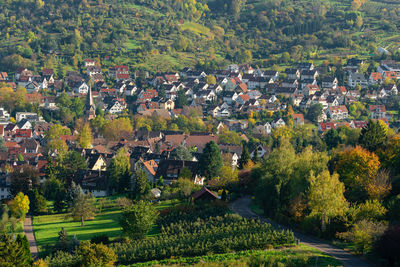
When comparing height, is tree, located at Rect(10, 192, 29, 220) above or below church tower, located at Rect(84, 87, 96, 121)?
below

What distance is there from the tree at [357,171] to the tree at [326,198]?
2724 millimetres

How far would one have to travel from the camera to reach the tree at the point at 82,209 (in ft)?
133

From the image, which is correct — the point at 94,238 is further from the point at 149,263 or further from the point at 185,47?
the point at 185,47

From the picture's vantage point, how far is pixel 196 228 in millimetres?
33438

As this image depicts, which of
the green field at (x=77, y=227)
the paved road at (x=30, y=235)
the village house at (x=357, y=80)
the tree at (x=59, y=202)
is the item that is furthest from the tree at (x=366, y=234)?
the village house at (x=357, y=80)

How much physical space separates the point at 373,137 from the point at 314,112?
38927 millimetres

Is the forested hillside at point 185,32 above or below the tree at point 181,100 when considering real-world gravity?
above

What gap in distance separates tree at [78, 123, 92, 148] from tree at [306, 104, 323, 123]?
3239 centimetres

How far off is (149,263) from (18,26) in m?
98.4

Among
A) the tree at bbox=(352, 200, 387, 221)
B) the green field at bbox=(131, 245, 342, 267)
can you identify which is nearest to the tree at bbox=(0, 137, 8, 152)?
the green field at bbox=(131, 245, 342, 267)

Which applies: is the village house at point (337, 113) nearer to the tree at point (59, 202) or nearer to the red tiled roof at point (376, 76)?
the red tiled roof at point (376, 76)

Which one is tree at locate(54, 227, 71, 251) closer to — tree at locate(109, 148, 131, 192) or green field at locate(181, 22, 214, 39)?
tree at locate(109, 148, 131, 192)

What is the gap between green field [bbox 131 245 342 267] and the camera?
86.6 feet

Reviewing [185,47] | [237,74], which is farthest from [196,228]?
[185,47]
